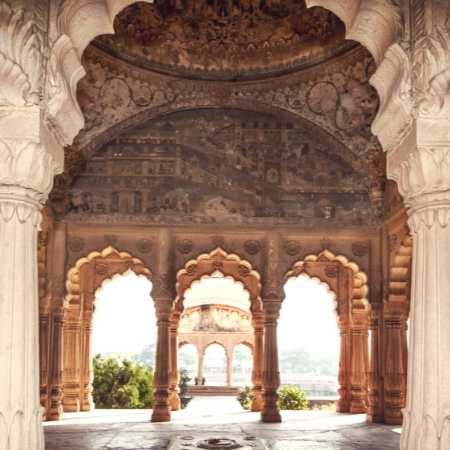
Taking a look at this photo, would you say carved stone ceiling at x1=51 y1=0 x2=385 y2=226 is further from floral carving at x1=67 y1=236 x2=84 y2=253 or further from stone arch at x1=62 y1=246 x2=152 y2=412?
stone arch at x1=62 y1=246 x2=152 y2=412

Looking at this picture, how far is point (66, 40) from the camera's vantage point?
199 inches

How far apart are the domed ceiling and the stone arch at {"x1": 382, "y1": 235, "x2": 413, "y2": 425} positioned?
4010 mm

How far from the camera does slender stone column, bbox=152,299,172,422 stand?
1291cm

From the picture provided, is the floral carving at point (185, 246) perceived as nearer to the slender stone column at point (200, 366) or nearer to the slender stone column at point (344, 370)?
the slender stone column at point (344, 370)

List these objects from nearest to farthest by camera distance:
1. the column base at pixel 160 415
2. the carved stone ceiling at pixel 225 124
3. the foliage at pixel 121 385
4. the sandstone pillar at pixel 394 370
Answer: the sandstone pillar at pixel 394 370 → the column base at pixel 160 415 → the carved stone ceiling at pixel 225 124 → the foliage at pixel 121 385

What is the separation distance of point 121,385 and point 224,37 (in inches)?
414

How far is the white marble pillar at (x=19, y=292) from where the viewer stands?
4.52 metres

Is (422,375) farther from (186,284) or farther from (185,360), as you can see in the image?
(185,360)

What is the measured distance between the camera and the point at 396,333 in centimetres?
1286

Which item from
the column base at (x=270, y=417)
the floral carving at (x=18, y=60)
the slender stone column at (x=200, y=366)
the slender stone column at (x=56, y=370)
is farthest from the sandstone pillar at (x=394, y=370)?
the slender stone column at (x=200, y=366)

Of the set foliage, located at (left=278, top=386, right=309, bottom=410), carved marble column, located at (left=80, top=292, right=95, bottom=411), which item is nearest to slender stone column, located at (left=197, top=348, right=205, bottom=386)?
foliage, located at (left=278, top=386, right=309, bottom=410)

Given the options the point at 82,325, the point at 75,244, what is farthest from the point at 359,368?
the point at 75,244

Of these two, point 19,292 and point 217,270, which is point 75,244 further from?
point 19,292

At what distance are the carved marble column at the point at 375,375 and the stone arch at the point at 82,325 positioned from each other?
4.80 m
